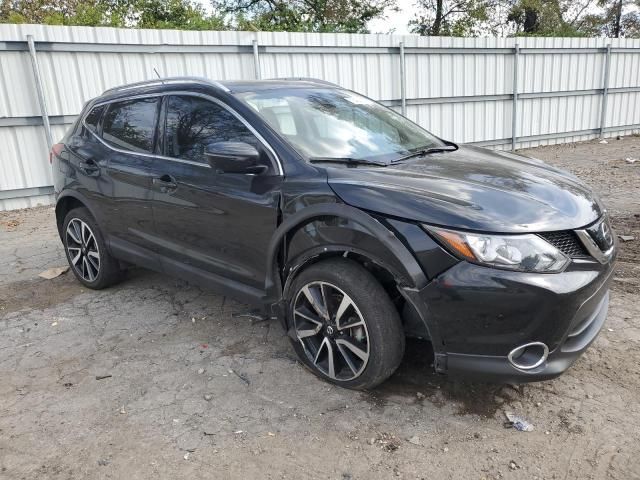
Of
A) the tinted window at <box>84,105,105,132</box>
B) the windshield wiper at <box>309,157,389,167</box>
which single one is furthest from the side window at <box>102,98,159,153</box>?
the windshield wiper at <box>309,157,389,167</box>

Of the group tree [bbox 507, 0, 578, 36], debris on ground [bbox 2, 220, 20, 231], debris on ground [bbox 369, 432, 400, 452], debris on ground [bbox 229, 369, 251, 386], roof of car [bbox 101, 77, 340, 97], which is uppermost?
tree [bbox 507, 0, 578, 36]

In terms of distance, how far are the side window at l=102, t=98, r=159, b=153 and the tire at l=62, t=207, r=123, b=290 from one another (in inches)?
30.2

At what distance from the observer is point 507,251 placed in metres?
2.33

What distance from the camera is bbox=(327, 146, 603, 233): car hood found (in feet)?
7.95

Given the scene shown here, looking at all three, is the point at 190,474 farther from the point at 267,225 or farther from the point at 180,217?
the point at 180,217

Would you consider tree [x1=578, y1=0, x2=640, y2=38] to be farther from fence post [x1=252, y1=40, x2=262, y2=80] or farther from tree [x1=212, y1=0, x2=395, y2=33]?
fence post [x1=252, y1=40, x2=262, y2=80]

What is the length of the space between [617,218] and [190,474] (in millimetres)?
5582

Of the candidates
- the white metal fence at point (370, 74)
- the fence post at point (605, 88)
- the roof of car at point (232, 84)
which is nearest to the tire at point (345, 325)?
the roof of car at point (232, 84)

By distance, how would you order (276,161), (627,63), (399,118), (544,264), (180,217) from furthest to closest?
(627,63)
(399,118)
(180,217)
(276,161)
(544,264)

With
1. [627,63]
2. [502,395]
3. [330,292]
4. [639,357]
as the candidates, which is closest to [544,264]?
[502,395]

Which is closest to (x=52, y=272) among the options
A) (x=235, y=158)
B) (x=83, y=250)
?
(x=83, y=250)

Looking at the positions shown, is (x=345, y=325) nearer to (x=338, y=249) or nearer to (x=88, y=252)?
(x=338, y=249)

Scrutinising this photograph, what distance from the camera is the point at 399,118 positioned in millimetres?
4090

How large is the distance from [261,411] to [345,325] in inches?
25.8
